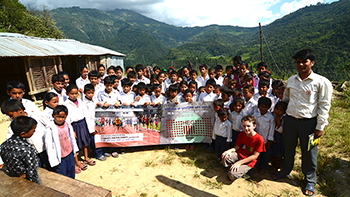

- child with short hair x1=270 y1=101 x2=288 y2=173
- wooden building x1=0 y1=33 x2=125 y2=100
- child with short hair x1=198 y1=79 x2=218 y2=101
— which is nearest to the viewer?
child with short hair x1=270 y1=101 x2=288 y2=173

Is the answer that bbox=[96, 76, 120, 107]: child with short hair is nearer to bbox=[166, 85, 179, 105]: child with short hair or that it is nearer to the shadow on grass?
bbox=[166, 85, 179, 105]: child with short hair

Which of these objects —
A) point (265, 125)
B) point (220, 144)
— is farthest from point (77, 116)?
point (265, 125)

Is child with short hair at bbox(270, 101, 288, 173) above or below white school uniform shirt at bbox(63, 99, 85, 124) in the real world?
below

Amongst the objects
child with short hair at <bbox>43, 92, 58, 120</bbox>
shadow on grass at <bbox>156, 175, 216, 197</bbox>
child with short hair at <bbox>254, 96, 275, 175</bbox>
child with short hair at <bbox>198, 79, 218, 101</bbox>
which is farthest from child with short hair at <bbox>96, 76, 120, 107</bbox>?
child with short hair at <bbox>254, 96, 275, 175</bbox>

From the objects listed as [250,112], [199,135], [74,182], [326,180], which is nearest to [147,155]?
[199,135]

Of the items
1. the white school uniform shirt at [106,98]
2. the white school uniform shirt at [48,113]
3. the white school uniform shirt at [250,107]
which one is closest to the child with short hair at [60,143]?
the white school uniform shirt at [48,113]

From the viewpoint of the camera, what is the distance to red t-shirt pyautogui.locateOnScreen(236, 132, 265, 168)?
3.05m

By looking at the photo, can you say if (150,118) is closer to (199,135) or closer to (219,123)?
(199,135)

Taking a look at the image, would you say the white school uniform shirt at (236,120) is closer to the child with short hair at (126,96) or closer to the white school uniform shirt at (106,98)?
the child with short hair at (126,96)

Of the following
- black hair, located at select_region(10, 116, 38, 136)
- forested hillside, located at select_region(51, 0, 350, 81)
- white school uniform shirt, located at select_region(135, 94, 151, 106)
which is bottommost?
white school uniform shirt, located at select_region(135, 94, 151, 106)

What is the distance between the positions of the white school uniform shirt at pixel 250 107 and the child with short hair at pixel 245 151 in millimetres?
413

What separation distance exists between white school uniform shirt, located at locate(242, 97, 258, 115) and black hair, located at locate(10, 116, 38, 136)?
139 inches

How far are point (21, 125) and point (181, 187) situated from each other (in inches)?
103

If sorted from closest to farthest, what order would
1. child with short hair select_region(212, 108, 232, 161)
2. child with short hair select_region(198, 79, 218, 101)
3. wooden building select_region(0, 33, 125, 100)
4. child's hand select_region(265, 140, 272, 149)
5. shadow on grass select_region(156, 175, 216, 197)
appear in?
shadow on grass select_region(156, 175, 216, 197)
child's hand select_region(265, 140, 272, 149)
child with short hair select_region(212, 108, 232, 161)
child with short hair select_region(198, 79, 218, 101)
wooden building select_region(0, 33, 125, 100)
